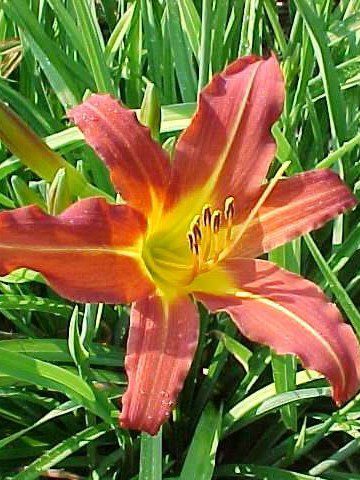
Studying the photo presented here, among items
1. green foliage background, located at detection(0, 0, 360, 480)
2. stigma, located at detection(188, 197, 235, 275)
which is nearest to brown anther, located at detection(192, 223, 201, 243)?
stigma, located at detection(188, 197, 235, 275)

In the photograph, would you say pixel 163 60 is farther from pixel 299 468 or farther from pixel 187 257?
pixel 299 468

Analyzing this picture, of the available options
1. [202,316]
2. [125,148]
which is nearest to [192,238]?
[125,148]

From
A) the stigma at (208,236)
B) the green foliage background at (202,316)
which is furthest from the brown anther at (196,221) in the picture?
the green foliage background at (202,316)

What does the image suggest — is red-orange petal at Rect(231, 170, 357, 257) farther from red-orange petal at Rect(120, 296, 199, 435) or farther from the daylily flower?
red-orange petal at Rect(120, 296, 199, 435)

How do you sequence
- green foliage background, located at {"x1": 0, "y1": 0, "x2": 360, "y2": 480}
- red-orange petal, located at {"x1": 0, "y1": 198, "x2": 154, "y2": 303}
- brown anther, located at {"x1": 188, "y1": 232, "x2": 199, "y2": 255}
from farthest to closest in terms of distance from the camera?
green foliage background, located at {"x1": 0, "y1": 0, "x2": 360, "y2": 480} < brown anther, located at {"x1": 188, "y1": 232, "x2": 199, "y2": 255} < red-orange petal, located at {"x1": 0, "y1": 198, "x2": 154, "y2": 303}

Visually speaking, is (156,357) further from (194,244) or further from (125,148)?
(125,148)

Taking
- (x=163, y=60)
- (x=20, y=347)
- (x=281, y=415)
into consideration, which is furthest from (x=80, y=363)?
(x=163, y=60)

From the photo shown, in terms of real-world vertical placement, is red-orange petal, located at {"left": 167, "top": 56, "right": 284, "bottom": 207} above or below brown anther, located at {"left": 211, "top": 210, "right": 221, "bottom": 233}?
above

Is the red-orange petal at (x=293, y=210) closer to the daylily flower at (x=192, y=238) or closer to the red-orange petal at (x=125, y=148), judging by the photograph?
the daylily flower at (x=192, y=238)
